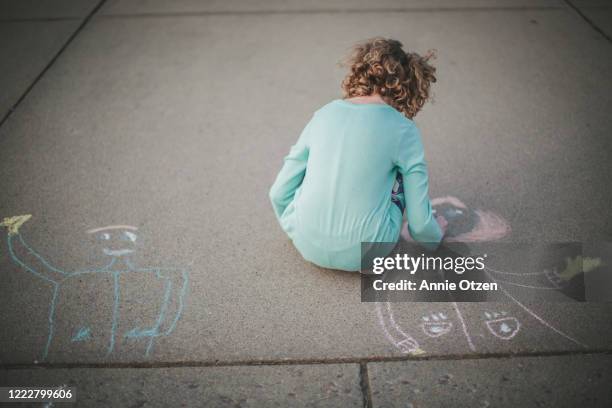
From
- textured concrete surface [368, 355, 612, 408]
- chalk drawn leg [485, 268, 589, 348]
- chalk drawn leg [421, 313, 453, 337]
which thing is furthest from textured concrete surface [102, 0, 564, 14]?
textured concrete surface [368, 355, 612, 408]

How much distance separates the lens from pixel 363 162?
5.90ft

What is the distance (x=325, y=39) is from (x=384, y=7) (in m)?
0.95

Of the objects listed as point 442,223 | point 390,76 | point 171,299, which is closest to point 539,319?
point 442,223

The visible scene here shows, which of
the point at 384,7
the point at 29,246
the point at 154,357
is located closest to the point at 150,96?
the point at 29,246

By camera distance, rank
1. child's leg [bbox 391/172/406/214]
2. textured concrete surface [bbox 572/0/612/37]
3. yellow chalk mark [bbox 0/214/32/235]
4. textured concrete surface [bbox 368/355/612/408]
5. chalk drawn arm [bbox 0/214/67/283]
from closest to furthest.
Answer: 1. textured concrete surface [bbox 368/355/612/408]
2. child's leg [bbox 391/172/406/214]
3. chalk drawn arm [bbox 0/214/67/283]
4. yellow chalk mark [bbox 0/214/32/235]
5. textured concrete surface [bbox 572/0/612/37]

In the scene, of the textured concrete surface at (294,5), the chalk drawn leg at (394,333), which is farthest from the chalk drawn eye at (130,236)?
the textured concrete surface at (294,5)

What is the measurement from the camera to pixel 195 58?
4.04m

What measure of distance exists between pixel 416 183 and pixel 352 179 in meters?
0.28

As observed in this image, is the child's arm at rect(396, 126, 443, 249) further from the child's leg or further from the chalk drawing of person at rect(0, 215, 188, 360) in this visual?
the chalk drawing of person at rect(0, 215, 188, 360)

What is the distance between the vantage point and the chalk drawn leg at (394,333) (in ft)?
6.23

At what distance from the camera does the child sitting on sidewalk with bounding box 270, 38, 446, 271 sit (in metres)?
1.80

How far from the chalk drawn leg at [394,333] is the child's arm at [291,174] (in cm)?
64

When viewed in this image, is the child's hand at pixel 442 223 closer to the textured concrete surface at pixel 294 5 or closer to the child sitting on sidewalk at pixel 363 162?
the child sitting on sidewalk at pixel 363 162

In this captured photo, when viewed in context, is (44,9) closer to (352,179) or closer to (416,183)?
(352,179)
